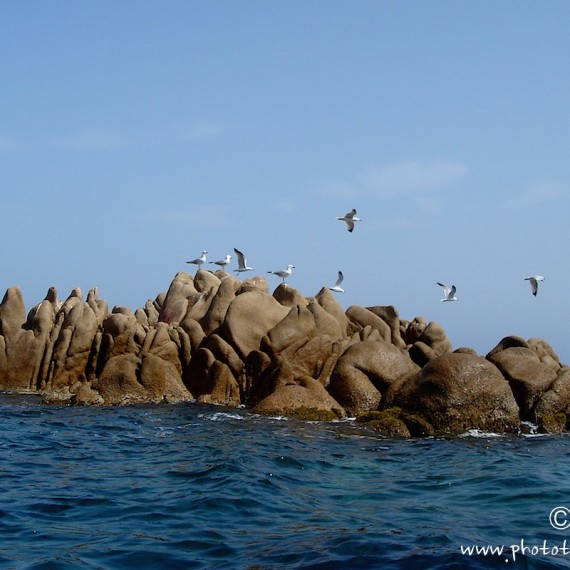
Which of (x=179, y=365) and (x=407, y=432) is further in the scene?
(x=179, y=365)

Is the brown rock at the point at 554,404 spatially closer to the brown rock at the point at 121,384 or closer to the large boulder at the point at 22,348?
the brown rock at the point at 121,384

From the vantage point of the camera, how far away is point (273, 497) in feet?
47.8

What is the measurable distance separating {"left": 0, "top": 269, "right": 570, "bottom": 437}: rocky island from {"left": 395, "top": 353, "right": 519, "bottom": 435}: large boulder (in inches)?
1.1

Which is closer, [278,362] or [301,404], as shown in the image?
[301,404]

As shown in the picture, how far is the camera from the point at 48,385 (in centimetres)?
3216

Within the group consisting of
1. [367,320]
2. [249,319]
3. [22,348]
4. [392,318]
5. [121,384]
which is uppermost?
[392,318]

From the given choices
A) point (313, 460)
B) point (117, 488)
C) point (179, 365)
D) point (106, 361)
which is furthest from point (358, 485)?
point (106, 361)

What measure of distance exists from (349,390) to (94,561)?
51.1 feet

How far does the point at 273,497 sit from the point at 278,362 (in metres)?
12.8

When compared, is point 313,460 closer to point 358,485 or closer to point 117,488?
point 358,485

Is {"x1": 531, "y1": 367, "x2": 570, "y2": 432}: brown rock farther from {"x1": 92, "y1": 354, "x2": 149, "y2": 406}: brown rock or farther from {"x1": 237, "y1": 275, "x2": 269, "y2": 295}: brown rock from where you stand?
{"x1": 92, "y1": 354, "x2": 149, "y2": 406}: brown rock

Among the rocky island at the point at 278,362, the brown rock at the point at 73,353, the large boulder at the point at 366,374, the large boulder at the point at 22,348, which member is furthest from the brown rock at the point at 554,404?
the large boulder at the point at 22,348

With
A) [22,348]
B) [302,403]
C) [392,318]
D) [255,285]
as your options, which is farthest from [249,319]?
[22,348]

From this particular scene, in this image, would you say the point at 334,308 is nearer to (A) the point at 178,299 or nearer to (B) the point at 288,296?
(B) the point at 288,296
